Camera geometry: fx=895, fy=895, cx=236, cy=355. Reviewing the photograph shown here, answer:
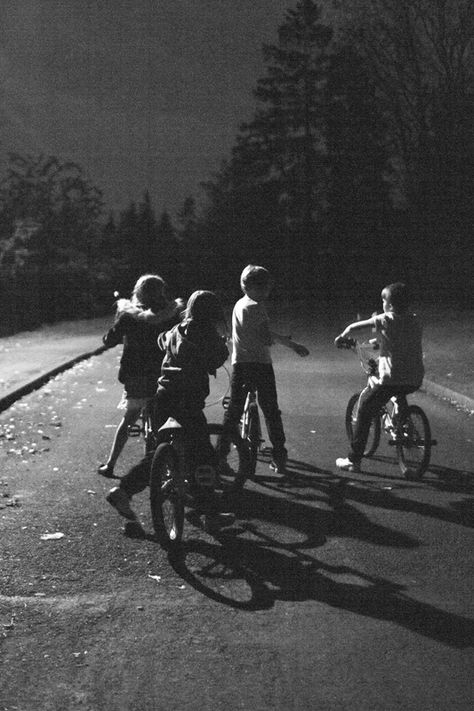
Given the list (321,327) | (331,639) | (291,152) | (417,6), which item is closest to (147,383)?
(331,639)

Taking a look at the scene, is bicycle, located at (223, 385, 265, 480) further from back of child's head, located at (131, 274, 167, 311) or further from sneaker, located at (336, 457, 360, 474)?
back of child's head, located at (131, 274, 167, 311)

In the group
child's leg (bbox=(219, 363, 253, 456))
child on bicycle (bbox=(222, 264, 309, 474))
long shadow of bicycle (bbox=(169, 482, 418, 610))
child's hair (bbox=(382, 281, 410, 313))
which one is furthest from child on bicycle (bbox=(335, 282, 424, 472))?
long shadow of bicycle (bbox=(169, 482, 418, 610))

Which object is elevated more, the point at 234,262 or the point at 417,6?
the point at 417,6

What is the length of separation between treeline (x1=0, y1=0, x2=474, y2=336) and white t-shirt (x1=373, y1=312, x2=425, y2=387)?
16.1m

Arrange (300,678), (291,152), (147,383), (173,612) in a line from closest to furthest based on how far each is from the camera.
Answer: (300,678), (173,612), (147,383), (291,152)

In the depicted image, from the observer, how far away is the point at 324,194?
57812mm

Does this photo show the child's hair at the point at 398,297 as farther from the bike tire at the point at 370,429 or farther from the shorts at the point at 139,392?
the shorts at the point at 139,392

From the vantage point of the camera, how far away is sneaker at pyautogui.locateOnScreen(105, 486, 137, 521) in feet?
20.2

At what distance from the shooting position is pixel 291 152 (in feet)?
196

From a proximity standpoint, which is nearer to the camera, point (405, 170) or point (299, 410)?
point (299, 410)

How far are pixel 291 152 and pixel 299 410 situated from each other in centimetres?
4976

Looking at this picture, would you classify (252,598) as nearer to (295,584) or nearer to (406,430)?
(295,584)

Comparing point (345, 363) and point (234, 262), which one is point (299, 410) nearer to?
point (345, 363)

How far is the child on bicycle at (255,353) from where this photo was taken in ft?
25.0
